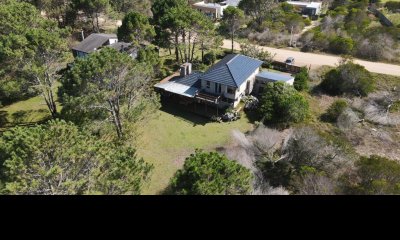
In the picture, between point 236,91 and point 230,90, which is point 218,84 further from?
point 236,91

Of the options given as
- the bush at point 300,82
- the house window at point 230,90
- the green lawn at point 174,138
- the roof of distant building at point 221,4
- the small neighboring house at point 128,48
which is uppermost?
the roof of distant building at point 221,4

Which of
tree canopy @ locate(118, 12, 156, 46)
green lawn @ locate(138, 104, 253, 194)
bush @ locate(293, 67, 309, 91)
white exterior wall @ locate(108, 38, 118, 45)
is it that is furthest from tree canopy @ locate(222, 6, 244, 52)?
green lawn @ locate(138, 104, 253, 194)

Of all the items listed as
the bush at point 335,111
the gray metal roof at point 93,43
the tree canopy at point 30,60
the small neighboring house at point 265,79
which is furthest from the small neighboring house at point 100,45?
the bush at point 335,111

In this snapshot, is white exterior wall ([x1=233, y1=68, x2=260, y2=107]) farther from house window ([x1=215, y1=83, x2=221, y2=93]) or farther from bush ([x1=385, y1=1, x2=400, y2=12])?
bush ([x1=385, y1=1, x2=400, y2=12])

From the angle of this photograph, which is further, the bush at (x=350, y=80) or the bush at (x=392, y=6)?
the bush at (x=392, y=6)

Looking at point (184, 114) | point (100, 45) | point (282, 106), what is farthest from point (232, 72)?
point (100, 45)

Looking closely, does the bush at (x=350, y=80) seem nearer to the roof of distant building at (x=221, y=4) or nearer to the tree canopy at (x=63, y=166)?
the tree canopy at (x=63, y=166)
